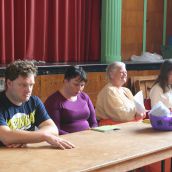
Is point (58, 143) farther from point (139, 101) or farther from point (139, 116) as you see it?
point (139, 116)

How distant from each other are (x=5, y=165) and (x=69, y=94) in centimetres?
143

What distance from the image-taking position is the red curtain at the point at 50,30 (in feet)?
16.9

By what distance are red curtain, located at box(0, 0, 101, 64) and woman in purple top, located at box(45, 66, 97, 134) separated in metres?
1.93

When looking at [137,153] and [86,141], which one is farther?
[86,141]

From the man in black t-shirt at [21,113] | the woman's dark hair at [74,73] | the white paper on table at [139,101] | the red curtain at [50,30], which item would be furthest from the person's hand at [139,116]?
the red curtain at [50,30]

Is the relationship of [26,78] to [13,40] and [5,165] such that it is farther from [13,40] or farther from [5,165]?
[13,40]

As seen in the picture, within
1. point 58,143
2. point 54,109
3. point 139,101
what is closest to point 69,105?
point 54,109

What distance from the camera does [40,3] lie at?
5449 millimetres

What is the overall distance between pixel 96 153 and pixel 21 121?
0.60 meters

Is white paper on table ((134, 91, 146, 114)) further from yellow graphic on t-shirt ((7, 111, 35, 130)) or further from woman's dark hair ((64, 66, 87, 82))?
yellow graphic on t-shirt ((7, 111, 35, 130))

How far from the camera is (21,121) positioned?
2.59 meters

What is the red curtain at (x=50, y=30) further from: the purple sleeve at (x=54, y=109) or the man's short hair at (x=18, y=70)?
the man's short hair at (x=18, y=70)

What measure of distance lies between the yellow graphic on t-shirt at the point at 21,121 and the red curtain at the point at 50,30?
253 cm

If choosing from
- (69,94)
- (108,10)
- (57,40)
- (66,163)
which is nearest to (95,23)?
(108,10)
